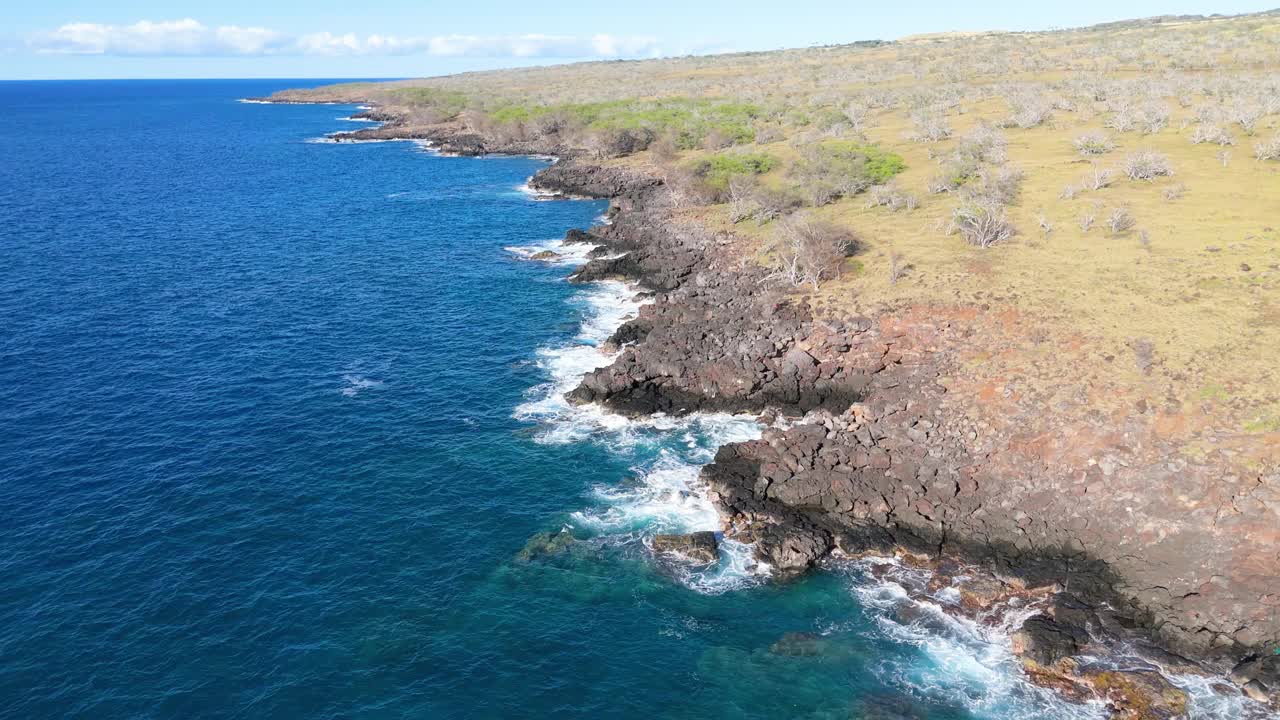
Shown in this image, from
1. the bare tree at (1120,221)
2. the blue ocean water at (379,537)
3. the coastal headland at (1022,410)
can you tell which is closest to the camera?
the blue ocean water at (379,537)

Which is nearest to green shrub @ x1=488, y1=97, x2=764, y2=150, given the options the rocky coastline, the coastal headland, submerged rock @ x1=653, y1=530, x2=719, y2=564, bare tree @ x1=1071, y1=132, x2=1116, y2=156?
bare tree @ x1=1071, y1=132, x2=1116, y2=156

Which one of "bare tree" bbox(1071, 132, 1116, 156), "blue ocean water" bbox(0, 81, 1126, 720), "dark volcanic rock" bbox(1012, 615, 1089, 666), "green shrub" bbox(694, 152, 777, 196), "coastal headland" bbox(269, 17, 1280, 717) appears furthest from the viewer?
"green shrub" bbox(694, 152, 777, 196)

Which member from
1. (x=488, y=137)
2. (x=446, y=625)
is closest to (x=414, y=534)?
(x=446, y=625)

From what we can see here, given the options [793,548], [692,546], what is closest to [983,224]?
[793,548]

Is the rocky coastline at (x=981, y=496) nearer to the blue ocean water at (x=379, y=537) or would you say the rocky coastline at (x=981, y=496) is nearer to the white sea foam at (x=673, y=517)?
the white sea foam at (x=673, y=517)

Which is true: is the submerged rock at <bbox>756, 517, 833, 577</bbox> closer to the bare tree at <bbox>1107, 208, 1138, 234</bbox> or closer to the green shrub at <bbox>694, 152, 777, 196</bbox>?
the bare tree at <bbox>1107, 208, 1138, 234</bbox>

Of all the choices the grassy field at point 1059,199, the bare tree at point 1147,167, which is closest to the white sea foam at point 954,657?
the grassy field at point 1059,199

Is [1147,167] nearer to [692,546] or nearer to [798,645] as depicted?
[692,546]
